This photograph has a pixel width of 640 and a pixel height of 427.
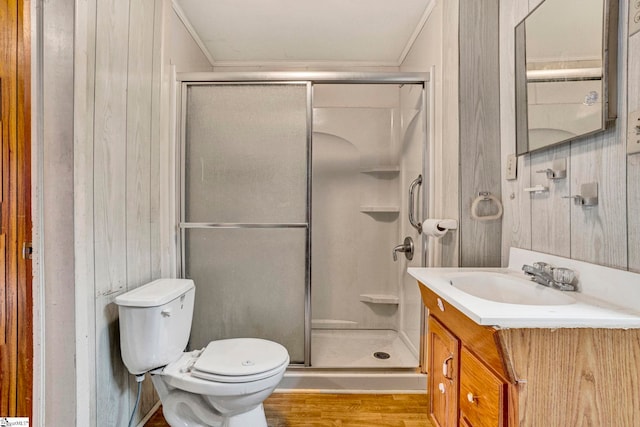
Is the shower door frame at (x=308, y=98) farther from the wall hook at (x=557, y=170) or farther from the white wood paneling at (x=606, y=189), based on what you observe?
the white wood paneling at (x=606, y=189)

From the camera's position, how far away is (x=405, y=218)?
103 inches

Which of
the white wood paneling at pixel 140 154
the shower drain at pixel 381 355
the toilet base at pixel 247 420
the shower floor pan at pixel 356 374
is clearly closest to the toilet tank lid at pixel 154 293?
the white wood paneling at pixel 140 154

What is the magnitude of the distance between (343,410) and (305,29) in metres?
2.46

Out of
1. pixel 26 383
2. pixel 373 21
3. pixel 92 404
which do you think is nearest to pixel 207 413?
pixel 92 404

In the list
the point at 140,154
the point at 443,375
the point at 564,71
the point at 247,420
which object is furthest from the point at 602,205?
the point at 140,154

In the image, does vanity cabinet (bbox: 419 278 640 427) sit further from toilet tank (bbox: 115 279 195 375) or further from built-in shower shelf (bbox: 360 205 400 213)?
built-in shower shelf (bbox: 360 205 400 213)

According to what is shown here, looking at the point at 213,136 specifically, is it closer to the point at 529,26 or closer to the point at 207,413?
the point at 207,413

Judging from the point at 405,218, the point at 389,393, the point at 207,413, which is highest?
the point at 405,218

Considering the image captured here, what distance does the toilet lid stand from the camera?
1.37 meters

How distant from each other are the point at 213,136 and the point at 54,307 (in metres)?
1.22

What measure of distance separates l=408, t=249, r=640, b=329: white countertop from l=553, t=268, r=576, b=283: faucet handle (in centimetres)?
3

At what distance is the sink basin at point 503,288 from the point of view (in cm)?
115

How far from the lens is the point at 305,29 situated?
2.26 meters

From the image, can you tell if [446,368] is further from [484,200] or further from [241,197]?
[241,197]
